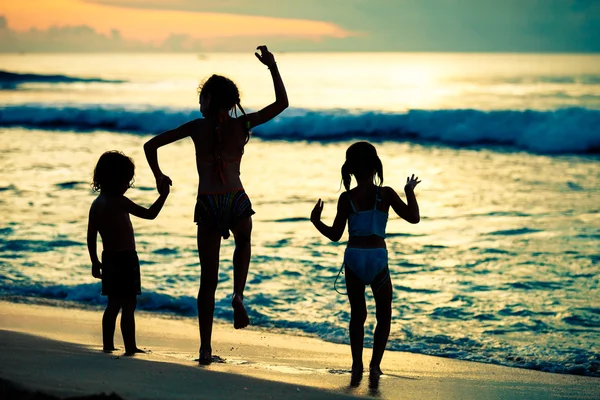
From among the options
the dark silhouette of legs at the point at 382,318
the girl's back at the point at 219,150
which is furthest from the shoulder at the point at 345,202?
the girl's back at the point at 219,150

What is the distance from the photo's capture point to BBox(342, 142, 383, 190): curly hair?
4.25 meters

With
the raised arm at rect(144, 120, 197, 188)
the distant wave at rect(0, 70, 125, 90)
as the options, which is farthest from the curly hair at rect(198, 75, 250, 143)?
the distant wave at rect(0, 70, 125, 90)

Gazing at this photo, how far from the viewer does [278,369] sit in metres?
4.69

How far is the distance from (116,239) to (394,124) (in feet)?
76.0

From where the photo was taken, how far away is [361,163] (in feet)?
14.0

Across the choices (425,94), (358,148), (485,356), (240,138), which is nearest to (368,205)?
(358,148)

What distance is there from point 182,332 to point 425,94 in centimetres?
4027

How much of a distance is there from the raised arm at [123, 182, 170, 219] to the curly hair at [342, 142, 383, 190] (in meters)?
1.00

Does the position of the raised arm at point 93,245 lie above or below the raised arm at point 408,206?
below

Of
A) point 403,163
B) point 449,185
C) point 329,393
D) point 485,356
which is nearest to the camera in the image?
point 329,393

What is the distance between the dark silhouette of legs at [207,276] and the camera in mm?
4484

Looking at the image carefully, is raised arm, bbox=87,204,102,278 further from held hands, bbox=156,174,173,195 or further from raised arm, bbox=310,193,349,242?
raised arm, bbox=310,193,349,242

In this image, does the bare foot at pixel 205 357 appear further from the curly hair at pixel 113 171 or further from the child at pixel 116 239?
the curly hair at pixel 113 171

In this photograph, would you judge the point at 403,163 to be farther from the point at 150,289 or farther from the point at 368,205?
the point at 368,205
